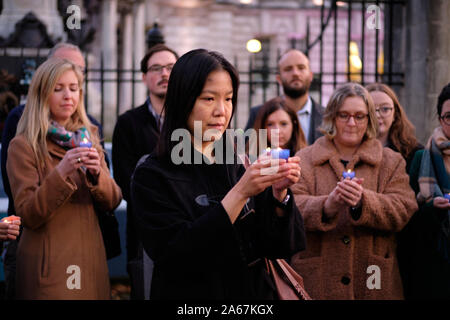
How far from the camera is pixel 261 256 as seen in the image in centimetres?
244

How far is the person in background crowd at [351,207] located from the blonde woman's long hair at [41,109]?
1389mm

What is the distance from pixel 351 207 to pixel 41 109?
1.93 m

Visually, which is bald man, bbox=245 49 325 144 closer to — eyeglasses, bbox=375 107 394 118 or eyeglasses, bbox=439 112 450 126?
eyeglasses, bbox=375 107 394 118

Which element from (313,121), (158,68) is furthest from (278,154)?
(313,121)

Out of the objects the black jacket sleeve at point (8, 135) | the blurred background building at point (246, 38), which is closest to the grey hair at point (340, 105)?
the black jacket sleeve at point (8, 135)

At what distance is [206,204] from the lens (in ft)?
7.90

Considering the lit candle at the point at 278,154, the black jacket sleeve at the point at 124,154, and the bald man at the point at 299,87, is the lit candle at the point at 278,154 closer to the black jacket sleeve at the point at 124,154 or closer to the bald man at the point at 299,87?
the black jacket sleeve at the point at 124,154

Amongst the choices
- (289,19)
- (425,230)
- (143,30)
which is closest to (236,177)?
(425,230)

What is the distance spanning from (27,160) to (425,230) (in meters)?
2.46

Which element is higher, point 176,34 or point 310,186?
point 176,34

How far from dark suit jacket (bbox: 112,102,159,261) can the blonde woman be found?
48 cm

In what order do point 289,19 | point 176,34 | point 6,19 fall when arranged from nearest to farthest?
point 6,19 < point 176,34 < point 289,19

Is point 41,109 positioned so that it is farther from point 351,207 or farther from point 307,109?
point 307,109
